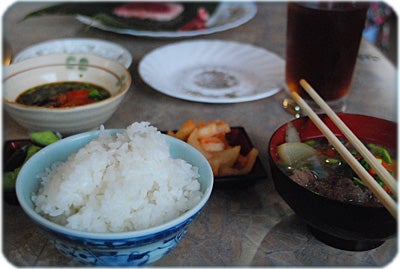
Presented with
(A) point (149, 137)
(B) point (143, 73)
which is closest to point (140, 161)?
(A) point (149, 137)

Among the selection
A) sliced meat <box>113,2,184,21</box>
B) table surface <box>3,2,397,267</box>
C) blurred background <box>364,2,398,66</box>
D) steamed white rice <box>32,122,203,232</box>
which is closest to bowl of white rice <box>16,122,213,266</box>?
steamed white rice <box>32,122,203,232</box>

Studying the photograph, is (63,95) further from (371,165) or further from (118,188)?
(371,165)

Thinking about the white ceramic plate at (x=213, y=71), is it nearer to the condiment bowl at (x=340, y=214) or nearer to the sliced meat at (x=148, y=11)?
the sliced meat at (x=148, y=11)

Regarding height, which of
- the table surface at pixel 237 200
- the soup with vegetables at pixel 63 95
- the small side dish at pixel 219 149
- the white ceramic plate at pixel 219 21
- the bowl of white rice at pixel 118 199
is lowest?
the table surface at pixel 237 200

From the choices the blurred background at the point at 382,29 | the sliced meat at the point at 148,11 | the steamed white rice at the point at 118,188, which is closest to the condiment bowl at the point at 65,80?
the steamed white rice at the point at 118,188

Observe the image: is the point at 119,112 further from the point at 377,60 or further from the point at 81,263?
the point at 377,60

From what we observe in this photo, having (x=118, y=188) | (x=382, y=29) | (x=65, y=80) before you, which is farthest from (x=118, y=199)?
(x=382, y=29)
